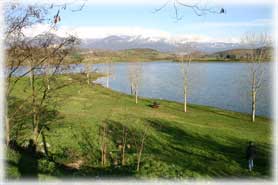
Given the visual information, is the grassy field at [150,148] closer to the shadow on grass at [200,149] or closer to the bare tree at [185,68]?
the shadow on grass at [200,149]

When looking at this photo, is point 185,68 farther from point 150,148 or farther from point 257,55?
point 150,148

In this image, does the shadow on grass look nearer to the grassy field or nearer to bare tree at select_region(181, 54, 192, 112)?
the grassy field

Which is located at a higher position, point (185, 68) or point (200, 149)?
point (185, 68)

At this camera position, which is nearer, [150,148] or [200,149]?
[150,148]

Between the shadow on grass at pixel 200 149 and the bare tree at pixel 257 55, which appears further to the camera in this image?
the bare tree at pixel 257 55

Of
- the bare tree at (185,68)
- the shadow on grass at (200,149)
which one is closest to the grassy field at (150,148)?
the shadow on grass at (200,149)

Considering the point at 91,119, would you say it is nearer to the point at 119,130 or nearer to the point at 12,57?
the point at 119,130

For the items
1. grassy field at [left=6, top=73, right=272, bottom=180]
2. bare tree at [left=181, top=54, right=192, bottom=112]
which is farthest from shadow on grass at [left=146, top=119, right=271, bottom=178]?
bare tree at [left=181, top=54, right=192, bottom=112]

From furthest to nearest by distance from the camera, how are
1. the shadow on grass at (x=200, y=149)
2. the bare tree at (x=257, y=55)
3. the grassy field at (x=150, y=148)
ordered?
the bare tree at (x=257, y=55)
the shadow on grass at (x=200, y=149)
the grassy field at (x=150, y=148)

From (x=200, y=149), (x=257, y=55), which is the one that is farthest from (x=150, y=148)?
(x=257, y=55)

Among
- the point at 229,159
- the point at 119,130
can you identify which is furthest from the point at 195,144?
the point at 119,130

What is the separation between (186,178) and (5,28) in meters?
6.18

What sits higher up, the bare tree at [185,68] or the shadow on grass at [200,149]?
the bare tree at [185,68]

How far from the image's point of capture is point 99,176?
28.2ft
